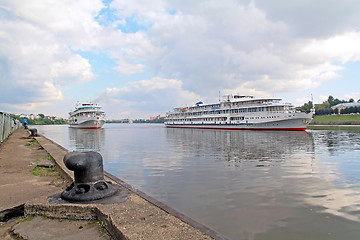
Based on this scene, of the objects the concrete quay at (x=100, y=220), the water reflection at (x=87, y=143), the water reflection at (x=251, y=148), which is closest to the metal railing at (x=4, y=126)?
the water reflection at (x=87, y=143)

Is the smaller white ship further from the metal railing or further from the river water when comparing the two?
the river water

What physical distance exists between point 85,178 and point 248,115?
51.1m

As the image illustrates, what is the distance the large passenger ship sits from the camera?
45.8 meters

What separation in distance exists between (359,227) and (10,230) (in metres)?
6.93

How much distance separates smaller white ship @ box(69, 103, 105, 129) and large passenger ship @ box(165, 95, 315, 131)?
1106 inches

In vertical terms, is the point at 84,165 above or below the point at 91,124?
below

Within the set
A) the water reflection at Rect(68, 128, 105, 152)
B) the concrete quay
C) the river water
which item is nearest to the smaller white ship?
the water reflection at Rect(68, 128, 105, 152)

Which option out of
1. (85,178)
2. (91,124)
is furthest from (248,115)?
(85,178)

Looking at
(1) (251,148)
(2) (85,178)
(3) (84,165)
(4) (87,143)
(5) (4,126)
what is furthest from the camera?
(4) (87,143)

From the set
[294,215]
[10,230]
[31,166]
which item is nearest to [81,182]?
[10,230]

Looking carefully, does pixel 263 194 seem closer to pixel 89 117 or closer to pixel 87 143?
pixel 87 143

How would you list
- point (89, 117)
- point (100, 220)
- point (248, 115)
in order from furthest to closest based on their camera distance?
point (89, 117) < point (248, 115) < point (100, 220)

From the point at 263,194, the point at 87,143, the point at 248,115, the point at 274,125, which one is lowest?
the point at 263,194

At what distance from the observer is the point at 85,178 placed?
484cm
